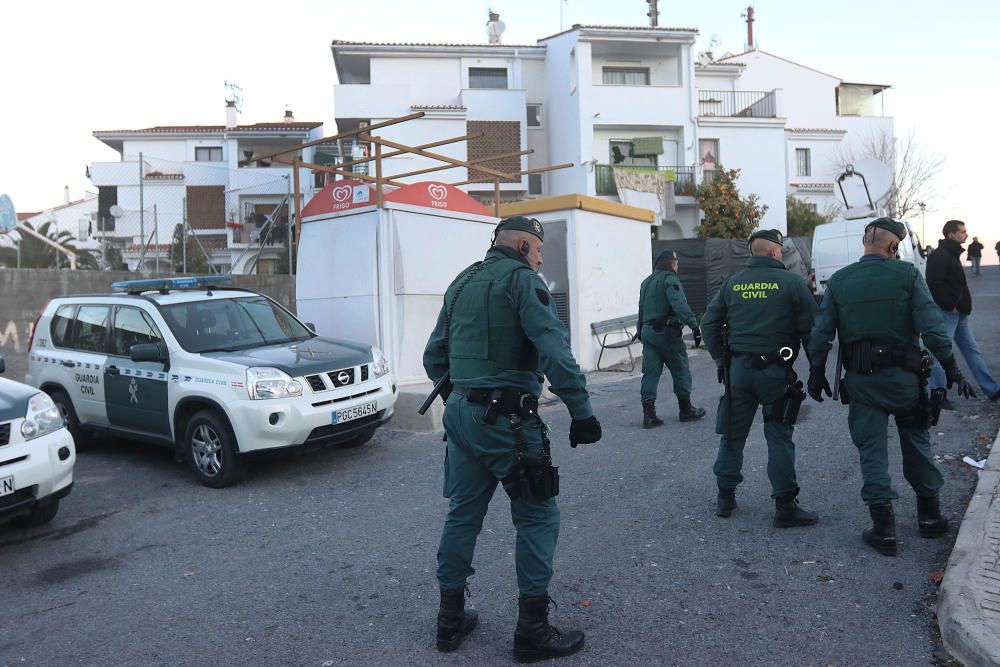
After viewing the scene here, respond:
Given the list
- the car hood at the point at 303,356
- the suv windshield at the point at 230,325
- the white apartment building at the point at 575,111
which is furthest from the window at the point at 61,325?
the white apartment building at the point at 575,111

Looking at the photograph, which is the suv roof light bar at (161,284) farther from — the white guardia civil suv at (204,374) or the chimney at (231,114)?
the chimney at (231,114)

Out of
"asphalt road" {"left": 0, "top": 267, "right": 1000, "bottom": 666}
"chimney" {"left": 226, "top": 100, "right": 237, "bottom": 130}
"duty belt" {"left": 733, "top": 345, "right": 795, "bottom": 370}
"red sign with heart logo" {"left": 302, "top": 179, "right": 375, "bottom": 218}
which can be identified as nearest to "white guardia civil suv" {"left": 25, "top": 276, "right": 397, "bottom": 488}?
"asphalt road" {"left": 0, "top": 267, "right": 1000, "bottom": 666}

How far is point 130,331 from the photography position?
24.3ft

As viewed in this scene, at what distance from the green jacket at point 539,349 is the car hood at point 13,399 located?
136 inches

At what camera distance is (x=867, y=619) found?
3592mm

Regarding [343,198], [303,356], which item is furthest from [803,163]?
[303,356]

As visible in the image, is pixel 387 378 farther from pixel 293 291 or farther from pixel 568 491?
pixel 293 291

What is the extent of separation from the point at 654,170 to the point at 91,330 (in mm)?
24748

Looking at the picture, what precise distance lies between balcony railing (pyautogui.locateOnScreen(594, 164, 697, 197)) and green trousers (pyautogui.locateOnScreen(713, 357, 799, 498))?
80.6 feet

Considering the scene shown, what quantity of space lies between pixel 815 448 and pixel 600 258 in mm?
7362

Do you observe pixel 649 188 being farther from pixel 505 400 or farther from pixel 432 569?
pixel 505 400

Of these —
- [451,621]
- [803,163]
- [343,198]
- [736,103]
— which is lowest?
[451,621]

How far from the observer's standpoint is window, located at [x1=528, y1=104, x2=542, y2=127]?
3222 cm

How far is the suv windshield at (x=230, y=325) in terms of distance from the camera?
7.16 metres
